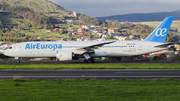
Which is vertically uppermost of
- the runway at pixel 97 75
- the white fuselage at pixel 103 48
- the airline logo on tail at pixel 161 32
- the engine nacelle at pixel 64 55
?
the airline logo on tail at pixel 161 32

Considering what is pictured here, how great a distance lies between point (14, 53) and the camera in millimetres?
33312

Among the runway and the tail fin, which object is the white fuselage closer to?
the tail fin

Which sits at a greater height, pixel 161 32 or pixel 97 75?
pixel 161 32

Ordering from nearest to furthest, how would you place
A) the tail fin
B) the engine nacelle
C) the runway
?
the runway < the engine nacelle < the tail fin

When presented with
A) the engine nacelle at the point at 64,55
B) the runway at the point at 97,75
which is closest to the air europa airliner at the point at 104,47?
the engine nacelle at the point at 64,55

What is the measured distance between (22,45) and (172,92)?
90.1ft

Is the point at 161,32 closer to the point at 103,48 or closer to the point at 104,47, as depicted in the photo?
the point at 104,47

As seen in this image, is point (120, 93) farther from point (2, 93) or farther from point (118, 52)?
point (118, 52)

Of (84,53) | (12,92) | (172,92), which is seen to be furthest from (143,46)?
(12,92)

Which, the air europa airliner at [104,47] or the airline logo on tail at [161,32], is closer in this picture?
the air europa airliner at [104,47]

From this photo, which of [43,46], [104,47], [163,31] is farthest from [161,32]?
[43,46]

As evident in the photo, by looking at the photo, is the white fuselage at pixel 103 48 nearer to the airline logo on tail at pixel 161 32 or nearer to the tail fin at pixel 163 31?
the tail fin at pixel 163 31

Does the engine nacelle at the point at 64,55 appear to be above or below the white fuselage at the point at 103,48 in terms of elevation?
below

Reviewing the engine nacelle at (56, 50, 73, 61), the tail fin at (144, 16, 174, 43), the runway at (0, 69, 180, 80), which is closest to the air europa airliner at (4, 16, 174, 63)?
the tail fin at (144, 16, 174, 43)
